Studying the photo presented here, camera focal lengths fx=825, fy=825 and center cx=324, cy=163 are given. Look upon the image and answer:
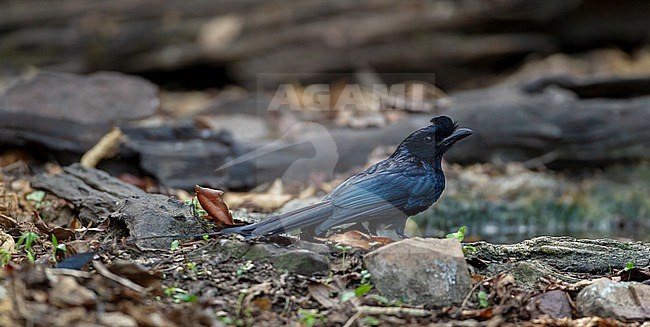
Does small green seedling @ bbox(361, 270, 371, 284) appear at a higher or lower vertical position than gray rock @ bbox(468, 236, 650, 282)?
higher

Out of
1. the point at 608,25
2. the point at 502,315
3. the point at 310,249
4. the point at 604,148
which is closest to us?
the point at 502,315

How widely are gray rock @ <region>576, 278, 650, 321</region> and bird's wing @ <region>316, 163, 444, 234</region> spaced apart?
3.39 ft

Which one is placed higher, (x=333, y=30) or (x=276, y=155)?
(x=333, y=30)

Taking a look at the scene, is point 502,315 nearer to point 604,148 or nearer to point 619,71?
point 604,148

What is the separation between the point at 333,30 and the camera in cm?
1159

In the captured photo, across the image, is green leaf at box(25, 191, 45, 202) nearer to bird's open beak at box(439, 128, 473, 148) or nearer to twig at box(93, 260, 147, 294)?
twig at box(93, 260, 147, 294)

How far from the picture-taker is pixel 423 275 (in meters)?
3.36

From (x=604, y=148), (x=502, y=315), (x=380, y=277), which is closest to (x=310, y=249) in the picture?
(x=380, y=277)

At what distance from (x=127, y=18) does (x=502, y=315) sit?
954 cm

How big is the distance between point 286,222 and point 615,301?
58.1 inches

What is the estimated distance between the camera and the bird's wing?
403cm

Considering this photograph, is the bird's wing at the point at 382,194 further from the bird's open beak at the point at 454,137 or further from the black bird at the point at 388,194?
the bird's open beak at the point at 454,137

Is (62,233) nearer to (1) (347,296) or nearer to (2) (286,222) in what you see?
(2) (286,222)

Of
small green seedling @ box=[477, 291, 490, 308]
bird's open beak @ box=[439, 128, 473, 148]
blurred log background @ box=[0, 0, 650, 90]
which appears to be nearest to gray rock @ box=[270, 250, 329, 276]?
small green seedling @ box=[477, 291, 490, 308]
